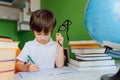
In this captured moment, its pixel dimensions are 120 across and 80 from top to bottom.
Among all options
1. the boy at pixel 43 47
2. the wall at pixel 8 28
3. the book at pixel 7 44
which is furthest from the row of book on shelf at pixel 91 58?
the wall at pixel 8 28

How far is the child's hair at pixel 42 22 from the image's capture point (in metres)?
0.97

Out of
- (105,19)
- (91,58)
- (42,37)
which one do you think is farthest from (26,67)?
(105,19)

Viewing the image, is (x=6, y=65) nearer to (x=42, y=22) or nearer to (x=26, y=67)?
(x=26, y=67)

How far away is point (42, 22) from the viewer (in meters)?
0.99

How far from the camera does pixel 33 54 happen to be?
1.06 metres

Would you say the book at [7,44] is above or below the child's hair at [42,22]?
below

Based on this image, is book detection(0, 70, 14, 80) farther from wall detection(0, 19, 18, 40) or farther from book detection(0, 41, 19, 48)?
wall detection(0, 19, 18, 40)

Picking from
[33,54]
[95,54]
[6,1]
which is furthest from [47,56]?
[6,1]

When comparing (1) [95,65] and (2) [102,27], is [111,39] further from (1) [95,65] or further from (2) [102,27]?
(1) [95,65]

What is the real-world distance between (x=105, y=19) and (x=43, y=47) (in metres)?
0.64

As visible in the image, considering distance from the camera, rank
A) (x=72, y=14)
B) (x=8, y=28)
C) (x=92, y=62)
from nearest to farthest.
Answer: (x=92, y=62)
(x=72, y=14)
(x=8, y=28)

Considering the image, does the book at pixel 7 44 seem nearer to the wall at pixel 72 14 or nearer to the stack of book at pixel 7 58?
the stack of book at pixel 7 58

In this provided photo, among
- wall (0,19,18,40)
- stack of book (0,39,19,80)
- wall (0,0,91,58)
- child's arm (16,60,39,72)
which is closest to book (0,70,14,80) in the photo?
stack of book (0,39,19,80)

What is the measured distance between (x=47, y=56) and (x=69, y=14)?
0.39 m
